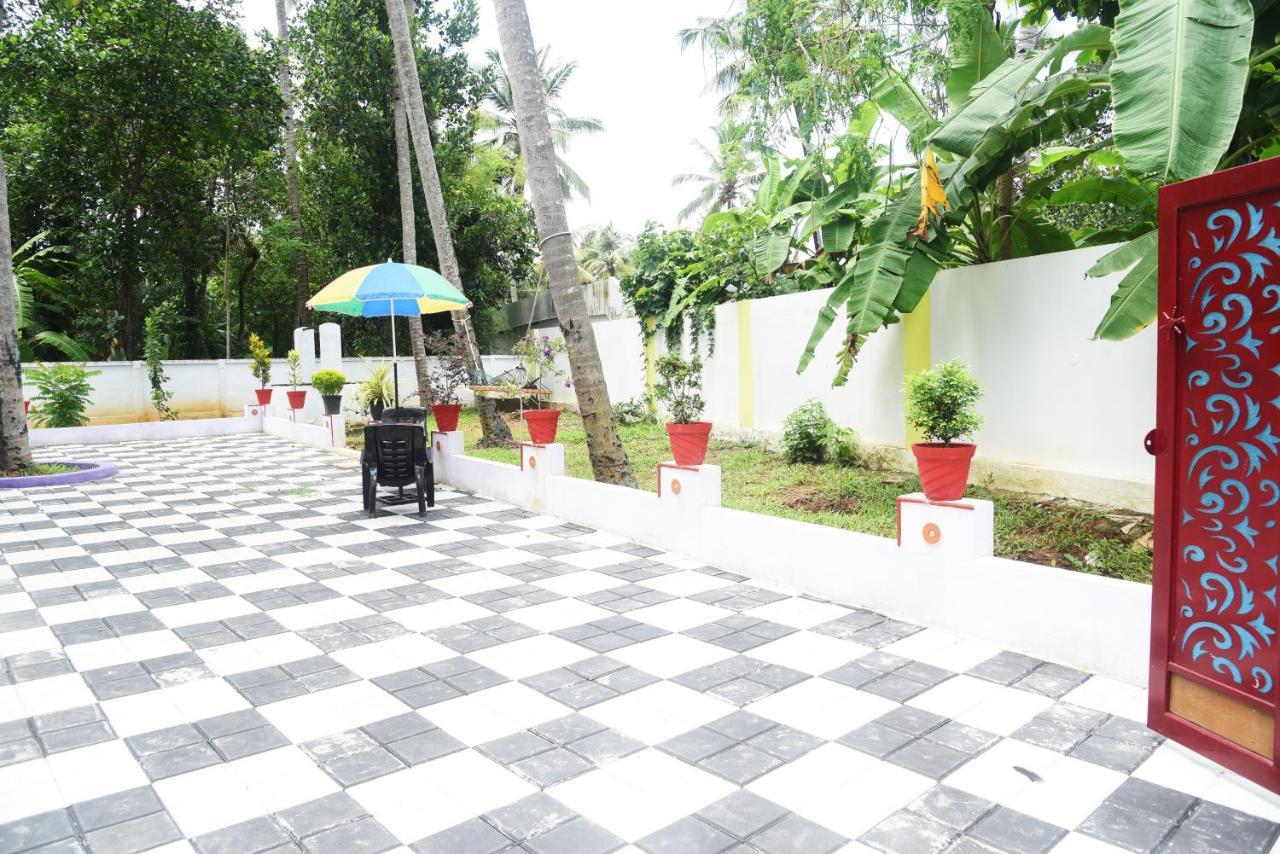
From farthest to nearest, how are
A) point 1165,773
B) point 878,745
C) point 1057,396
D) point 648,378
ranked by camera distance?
1. point 648,378
2. point 1057,396
3. point 878,745
4. point 1165,773

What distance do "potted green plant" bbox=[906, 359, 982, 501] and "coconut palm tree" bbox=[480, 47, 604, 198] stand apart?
25045 mm

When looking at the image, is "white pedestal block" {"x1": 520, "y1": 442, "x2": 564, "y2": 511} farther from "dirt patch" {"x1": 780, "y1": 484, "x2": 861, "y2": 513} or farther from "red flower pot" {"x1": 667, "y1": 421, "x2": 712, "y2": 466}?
"dirt patch" {"x1": 780, "y1": 484, "x2": 861, "y2": 513}

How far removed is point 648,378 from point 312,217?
12.7m

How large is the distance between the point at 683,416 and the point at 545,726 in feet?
9.63

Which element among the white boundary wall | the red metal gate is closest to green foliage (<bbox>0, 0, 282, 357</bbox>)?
the white boundary wall

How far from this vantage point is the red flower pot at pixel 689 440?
548 centimetres

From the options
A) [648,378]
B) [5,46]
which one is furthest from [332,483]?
[5,46]

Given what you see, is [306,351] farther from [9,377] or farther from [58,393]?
[9,377]

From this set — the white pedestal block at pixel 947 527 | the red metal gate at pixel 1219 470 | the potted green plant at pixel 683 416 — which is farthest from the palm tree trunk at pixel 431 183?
the red metal gate at pixel 1219 470

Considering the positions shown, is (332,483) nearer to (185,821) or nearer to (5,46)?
(185,821)

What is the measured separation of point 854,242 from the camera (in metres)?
9.10

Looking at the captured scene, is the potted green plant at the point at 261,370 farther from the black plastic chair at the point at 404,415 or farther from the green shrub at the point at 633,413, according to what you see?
the black plastic chair at the point at 404,415

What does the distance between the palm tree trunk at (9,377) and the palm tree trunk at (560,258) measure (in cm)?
658

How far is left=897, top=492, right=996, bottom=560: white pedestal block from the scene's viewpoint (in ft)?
13.1
